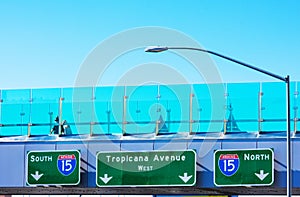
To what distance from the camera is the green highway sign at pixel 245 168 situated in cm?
3862

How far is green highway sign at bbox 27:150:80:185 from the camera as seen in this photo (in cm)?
4100

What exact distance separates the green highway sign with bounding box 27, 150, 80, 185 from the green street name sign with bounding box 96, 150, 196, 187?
1.03 metres

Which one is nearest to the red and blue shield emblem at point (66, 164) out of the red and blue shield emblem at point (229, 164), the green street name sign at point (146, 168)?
the green street name sign at point (146, 168)

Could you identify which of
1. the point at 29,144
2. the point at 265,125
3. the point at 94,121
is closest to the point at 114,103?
the point at 94,121

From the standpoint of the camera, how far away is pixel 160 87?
41.8m

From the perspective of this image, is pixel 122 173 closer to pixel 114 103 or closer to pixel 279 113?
pixel 114 103

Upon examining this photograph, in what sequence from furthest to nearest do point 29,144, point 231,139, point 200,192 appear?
point 200,192
point 29,144
point 231,139

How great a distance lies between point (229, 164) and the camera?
128 ft

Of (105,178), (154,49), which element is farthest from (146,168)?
(154,49)

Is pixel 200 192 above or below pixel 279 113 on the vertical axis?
below

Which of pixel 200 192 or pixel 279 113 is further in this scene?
pixel 200 192

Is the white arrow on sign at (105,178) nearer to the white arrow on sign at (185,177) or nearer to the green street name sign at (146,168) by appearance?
the green street name sign at (146,168)

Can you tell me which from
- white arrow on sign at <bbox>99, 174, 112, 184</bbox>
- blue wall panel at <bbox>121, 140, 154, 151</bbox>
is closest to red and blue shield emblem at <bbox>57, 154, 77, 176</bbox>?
white arrow on sign at <bbox>99, 174, 112, 184</bbox>

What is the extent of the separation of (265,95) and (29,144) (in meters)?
10.1
